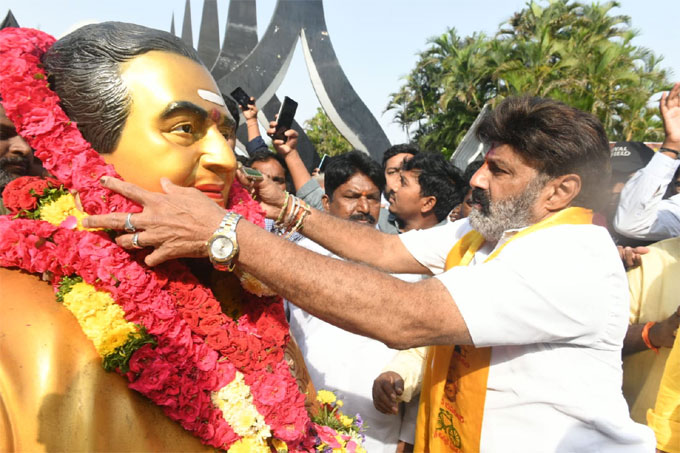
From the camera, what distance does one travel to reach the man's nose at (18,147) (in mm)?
2769

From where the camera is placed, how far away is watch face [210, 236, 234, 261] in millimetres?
1753

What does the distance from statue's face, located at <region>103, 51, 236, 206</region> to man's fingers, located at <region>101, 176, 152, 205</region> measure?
0.10 meters

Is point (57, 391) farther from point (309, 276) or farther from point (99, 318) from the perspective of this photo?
point (309, 276)

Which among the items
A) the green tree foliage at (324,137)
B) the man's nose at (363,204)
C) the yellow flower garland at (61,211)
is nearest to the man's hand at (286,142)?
the man's nose at (363,204)

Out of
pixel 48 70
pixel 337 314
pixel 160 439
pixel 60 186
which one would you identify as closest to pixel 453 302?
pixel 337 314

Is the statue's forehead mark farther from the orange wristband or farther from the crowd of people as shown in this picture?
the orange wristband

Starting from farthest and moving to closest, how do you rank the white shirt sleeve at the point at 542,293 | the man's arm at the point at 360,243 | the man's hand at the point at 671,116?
the man's hand at the point at 671,116, the man's arm at the point at 360,243, the white shirt sleeve at the point at 542,293

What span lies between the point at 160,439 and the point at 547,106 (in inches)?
81.5

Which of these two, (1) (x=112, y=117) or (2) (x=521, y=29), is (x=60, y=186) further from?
(2) (x=521, y=29)

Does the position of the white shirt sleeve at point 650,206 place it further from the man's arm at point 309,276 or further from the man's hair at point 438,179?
the man's arm at point 309,276

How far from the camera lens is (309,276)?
1900 millimetres

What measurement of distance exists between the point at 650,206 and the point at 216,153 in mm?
3197

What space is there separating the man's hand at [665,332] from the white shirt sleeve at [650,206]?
2.90ft

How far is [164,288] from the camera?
6.05 ft
